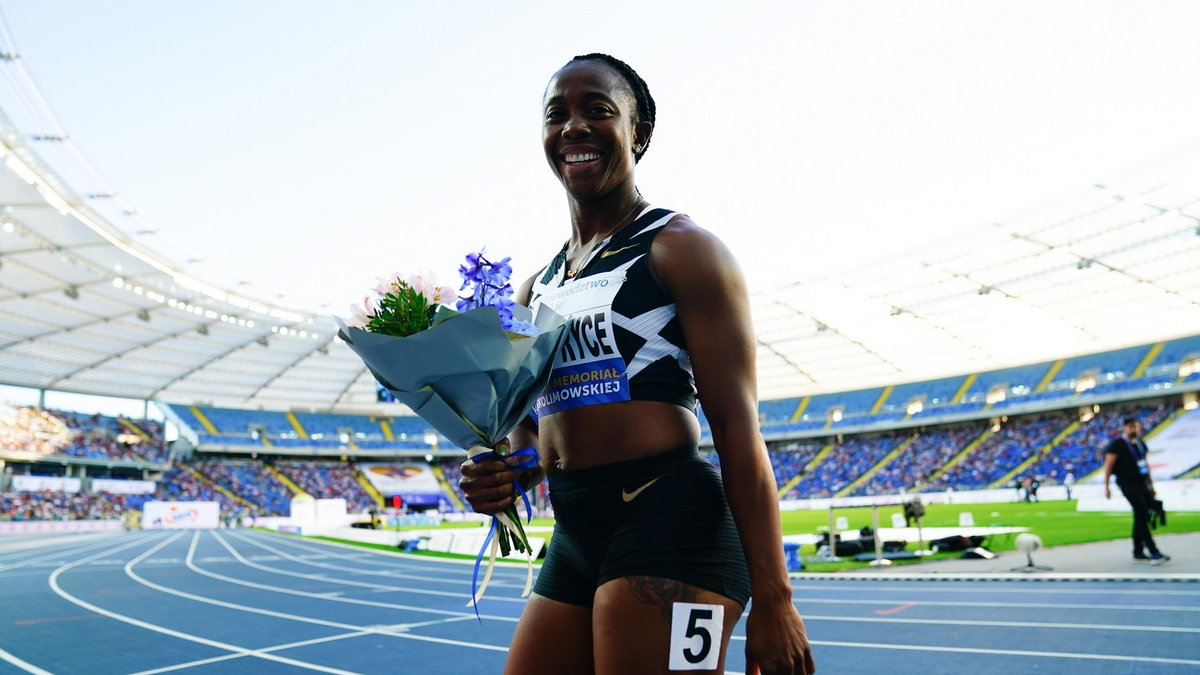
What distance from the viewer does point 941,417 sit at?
49344mm

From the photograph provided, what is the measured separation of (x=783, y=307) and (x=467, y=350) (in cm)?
4129

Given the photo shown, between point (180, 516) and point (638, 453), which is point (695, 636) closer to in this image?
point (638, 453)

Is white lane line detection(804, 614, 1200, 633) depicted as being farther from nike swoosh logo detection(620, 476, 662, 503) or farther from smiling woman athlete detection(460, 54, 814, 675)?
nike swoosh logo detection(620, 476, 662, 503)

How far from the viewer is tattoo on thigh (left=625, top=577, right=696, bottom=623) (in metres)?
1.65

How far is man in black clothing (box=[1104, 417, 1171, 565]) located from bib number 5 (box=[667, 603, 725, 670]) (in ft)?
30.1

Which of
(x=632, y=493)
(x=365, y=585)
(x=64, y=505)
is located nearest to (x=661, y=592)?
(x=632, y=493)

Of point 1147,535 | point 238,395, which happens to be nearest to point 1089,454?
point 1147,535

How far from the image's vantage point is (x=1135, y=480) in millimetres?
9102

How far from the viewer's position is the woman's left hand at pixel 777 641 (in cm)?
157

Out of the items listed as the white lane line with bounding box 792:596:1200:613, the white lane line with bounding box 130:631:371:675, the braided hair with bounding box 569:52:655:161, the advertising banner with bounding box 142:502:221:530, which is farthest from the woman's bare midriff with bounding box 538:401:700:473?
the advertising banner with bounding box 142:502:221:530

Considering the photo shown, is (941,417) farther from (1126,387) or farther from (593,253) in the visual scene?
(593,253)

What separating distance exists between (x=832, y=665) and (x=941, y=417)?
160ft

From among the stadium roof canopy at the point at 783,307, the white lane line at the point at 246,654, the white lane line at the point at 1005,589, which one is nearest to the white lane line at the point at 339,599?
the white lane line at the point at 246,654

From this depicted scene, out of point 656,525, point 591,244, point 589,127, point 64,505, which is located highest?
point 589,127
